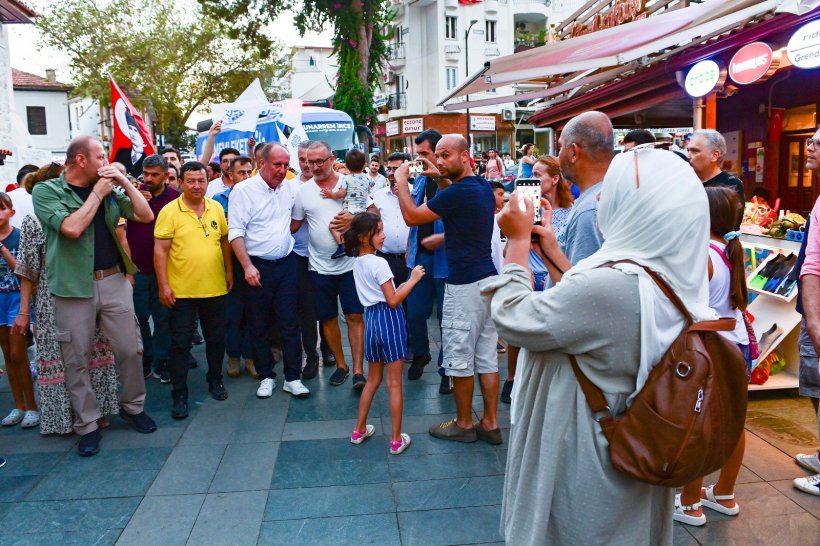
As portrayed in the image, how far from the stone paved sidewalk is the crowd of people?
20 centimetres

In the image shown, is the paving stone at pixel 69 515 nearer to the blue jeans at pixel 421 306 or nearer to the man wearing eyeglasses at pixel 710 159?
the blue jeans at pixel 421 306

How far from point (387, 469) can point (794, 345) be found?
367cm

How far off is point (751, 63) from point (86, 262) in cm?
666

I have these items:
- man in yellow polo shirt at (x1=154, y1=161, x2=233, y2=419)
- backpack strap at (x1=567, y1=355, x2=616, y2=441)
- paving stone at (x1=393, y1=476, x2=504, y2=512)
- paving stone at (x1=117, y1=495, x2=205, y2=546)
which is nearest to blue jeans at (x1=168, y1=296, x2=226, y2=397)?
man in yellow polo shirt at (x1=154, y1=161, x2=233, y2=419)

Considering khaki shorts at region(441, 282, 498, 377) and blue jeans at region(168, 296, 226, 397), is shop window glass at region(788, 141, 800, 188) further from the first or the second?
blue jeans at region(168, 296, 226, 397)

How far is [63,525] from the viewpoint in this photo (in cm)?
351

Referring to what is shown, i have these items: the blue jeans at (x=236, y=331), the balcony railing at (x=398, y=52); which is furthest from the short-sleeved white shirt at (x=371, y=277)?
the balcony railing at (x=398, y=52)

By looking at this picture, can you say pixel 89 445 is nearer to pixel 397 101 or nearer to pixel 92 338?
pixel 92 338

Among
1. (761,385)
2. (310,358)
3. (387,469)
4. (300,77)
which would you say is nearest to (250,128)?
(310,358)

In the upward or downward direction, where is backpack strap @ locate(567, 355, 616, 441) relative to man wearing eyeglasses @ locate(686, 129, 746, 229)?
downward

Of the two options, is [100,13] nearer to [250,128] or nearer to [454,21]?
[454,21]

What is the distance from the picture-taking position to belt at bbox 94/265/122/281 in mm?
4574

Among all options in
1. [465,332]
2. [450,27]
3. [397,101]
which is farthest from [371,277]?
[397,101]

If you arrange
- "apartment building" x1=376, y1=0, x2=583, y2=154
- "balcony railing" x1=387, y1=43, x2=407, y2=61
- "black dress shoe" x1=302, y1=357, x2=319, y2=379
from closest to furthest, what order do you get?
"black dress shoe" x1=302, y1=357, x2=319, y2=379 < "apartment building" x1=376, y1=0, x2=583, y2=154 < "balcony railing" x1=387, y1=43, x2=407, y2=61
